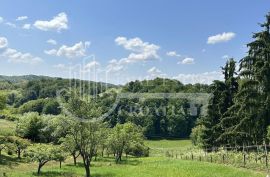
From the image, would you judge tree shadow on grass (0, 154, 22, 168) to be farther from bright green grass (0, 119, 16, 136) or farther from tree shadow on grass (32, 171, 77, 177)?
bright green grass (0, 119, 16, 136)

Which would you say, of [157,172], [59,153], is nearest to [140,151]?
[59,153]

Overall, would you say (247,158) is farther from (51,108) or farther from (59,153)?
(51,108)

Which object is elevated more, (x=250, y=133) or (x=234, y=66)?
(x=234, y=66)

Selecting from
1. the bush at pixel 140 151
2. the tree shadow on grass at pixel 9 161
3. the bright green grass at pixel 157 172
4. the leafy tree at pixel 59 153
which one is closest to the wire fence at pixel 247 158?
the bright green grass at pixel 157 172

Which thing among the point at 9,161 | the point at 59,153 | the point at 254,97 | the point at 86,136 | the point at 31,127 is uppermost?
the point at 254,97

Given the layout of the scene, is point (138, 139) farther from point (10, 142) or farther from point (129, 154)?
point (10, 142)

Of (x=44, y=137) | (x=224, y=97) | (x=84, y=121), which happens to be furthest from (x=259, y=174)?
(x=44, y=137)

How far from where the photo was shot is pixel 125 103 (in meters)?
168

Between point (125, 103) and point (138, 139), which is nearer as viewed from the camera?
point (138, 139)

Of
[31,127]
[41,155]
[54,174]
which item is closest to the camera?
[54,174]

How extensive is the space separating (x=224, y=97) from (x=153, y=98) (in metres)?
104

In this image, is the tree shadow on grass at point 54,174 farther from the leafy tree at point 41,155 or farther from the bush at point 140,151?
the bush at point 140,151

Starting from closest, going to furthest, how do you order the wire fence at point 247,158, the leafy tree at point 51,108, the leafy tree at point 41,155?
the wire fence at point 247,158 → the leafy tree at point 41,155 → the leafy tree at point 51,108

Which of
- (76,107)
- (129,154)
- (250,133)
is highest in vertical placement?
(76,107)
